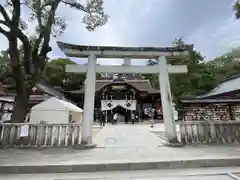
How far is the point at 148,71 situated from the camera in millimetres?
7441

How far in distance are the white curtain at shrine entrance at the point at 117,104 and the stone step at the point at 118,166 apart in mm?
21112

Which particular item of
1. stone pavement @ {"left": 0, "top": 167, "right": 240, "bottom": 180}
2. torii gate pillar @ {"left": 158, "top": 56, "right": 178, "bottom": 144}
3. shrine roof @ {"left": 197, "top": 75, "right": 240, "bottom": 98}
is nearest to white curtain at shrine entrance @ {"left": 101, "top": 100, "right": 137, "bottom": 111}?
shrine roof @ {"left": 197, "top": 75, "right": 240, "bottom": 98}

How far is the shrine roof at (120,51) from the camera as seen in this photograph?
7.14 meters

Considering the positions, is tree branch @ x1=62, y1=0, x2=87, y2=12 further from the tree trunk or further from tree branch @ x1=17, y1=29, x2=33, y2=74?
the tree trunk

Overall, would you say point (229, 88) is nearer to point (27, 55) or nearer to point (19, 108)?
point (27, 55)

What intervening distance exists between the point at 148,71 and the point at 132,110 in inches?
756

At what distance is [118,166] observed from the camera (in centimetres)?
445

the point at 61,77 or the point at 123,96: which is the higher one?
the point at 61,77

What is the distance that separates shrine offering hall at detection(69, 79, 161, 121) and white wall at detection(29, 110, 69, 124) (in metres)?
15.5

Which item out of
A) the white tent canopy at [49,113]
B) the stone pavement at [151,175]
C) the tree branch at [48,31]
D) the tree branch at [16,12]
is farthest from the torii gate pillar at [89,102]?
the white tent canopy at [49,113]

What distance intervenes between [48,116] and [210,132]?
774cm

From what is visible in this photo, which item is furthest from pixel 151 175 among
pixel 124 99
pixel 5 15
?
pixel 124 99

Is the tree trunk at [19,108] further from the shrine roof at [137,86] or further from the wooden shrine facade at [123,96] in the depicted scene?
the shrine roof at [137,86]

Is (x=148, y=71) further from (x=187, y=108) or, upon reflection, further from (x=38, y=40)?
(x=187, y=108)
